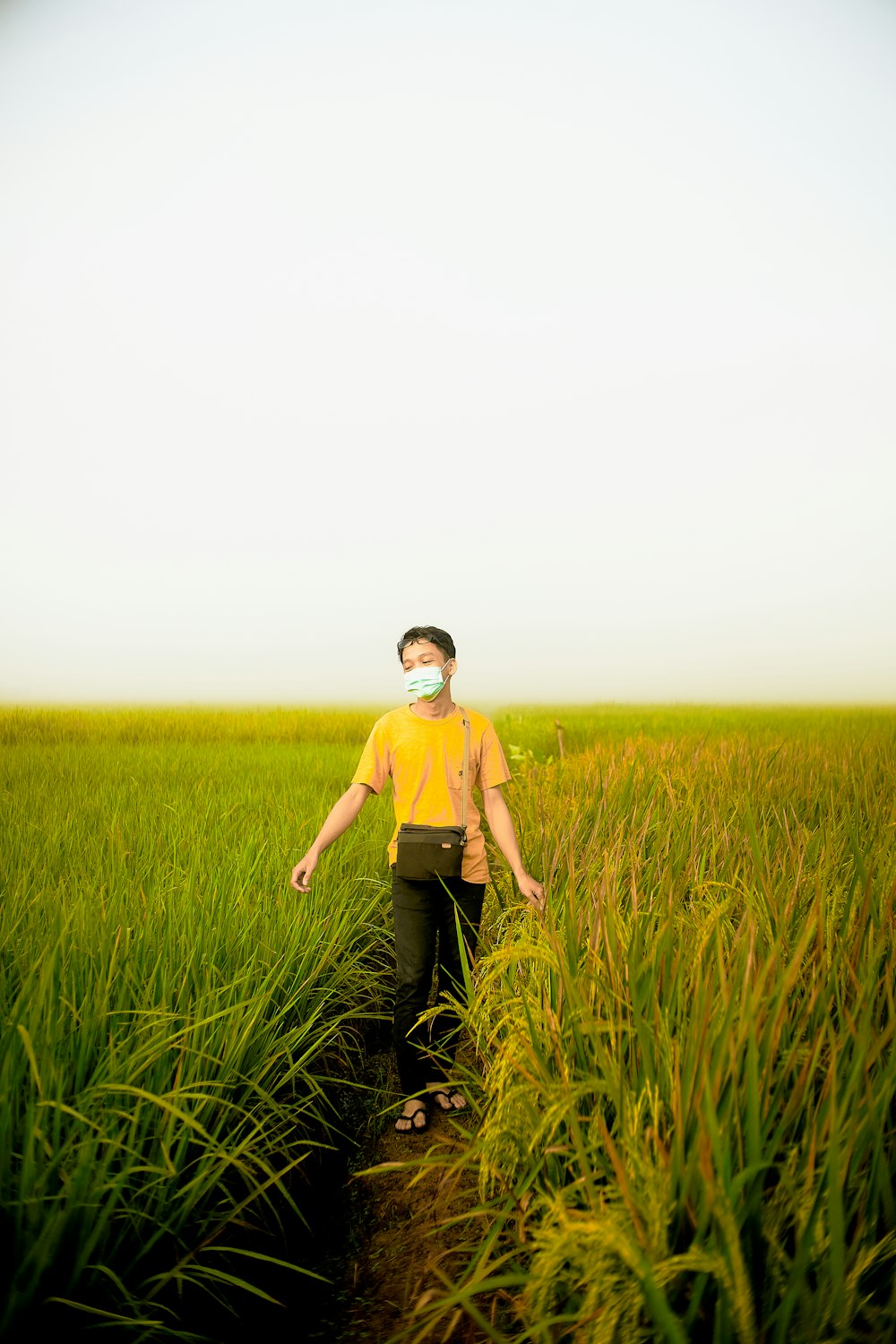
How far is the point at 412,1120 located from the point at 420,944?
593 millimetres

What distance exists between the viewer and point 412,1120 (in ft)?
9.33

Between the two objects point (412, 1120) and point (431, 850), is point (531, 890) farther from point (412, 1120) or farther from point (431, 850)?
point (412, 1120)

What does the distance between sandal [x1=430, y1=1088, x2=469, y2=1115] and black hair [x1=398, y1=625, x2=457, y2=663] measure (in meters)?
1.56

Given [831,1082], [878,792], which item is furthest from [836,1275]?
[878,792]

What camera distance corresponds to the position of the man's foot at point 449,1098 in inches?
115

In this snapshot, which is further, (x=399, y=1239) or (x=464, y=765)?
(x=464, y=765)

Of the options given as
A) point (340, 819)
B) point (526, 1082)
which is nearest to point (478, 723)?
point (340, 819)

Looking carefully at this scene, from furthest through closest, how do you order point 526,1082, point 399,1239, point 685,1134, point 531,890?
point 531,890, point 399,1239, point 526,1082, point 685,1134

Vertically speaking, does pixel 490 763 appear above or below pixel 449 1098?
above

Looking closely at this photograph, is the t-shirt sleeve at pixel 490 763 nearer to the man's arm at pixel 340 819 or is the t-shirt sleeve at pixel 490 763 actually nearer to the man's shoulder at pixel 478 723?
the man's shoulder at pixel 478 723

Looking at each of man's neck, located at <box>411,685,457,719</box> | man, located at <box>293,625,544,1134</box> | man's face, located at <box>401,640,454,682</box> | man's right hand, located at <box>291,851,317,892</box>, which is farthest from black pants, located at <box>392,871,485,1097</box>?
man's face, located at <box>401,640,454,682</box>

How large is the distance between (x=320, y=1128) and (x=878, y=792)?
463cm

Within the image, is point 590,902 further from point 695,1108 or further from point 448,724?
point 695,1108

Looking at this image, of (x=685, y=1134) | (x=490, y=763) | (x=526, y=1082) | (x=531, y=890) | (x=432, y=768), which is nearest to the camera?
(x=685, y=1134)
